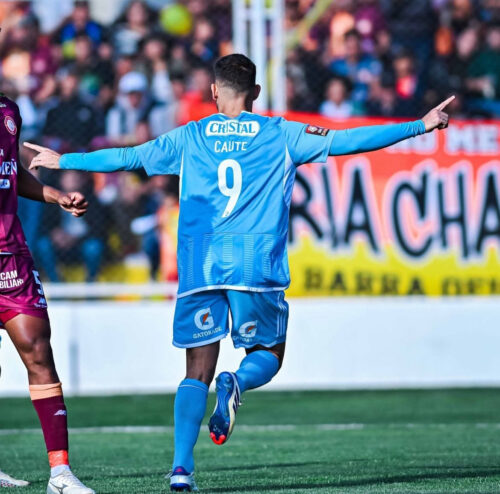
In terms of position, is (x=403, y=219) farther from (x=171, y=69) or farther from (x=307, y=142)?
(x=307, y=142)

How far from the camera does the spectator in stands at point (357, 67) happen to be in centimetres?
1344

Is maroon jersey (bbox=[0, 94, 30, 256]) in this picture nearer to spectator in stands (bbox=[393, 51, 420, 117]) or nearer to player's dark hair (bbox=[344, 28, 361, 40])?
spectator in stands (bbox=[393, 51, 420, 117])

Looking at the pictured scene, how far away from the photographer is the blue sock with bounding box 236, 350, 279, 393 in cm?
539

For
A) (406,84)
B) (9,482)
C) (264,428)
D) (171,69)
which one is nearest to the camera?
(9,482)

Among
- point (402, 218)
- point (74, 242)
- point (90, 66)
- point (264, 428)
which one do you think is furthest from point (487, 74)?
point (264, 428)

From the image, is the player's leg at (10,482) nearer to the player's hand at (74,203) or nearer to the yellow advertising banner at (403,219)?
the player's hand at (74,203)

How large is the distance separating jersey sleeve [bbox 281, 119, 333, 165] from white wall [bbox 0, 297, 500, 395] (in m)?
6.08

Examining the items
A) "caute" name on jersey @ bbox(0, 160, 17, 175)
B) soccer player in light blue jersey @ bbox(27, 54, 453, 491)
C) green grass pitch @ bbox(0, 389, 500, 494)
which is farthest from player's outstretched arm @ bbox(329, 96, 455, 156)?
green grass pitch @ bbox(0, 389, 500, 494)

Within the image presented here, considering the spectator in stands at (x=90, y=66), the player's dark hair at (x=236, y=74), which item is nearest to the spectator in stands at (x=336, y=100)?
the spectator in stands at (x=90, y=66)

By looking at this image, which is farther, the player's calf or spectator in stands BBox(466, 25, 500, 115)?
spectator in stands BBox(466, 25, 500, 115)

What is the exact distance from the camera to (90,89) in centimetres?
1339

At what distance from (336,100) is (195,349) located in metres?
8.07

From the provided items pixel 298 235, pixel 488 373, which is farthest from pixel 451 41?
pixel 488 373

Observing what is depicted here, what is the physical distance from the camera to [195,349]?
5.52m
